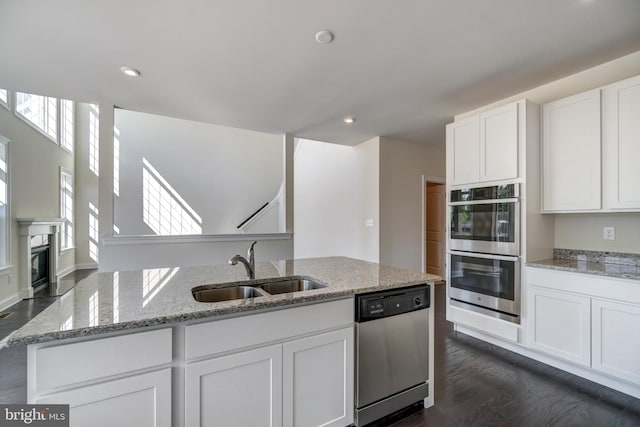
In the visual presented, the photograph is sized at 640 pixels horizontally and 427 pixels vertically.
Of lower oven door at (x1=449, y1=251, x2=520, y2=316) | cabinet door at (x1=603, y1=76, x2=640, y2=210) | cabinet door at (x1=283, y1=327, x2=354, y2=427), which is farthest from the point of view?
lower oven door at (x1=449, y1=251, x2=520, y2=316)

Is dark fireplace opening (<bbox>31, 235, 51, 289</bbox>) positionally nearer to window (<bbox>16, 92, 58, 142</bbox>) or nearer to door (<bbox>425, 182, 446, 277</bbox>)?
window (<bbox>16, 92, 58, 142</bbox>)

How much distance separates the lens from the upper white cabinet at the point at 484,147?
2549 millimetres

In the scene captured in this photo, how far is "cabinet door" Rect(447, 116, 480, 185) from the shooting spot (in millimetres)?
2848

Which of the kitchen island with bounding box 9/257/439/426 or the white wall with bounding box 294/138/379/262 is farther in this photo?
the white wall with bounding box 294/138/379/262

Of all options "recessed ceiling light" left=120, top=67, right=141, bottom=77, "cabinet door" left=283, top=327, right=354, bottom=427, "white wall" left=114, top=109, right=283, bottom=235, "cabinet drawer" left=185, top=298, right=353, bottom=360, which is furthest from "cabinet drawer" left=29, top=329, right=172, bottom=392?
"white wall" left=114, top=109, right=283, bottom=235

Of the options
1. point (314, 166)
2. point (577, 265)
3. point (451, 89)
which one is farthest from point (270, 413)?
point (314, 166)

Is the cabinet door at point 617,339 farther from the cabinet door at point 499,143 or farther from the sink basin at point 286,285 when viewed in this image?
the sink basin at point 286,285

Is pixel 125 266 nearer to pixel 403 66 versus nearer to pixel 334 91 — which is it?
pixel 334 91

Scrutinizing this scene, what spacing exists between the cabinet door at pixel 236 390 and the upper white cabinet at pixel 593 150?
266 cm

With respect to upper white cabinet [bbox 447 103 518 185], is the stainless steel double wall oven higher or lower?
lower

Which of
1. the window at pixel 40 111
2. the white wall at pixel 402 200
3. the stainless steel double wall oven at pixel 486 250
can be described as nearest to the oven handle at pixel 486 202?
the stainless steel double wall oven at pixel 486 250

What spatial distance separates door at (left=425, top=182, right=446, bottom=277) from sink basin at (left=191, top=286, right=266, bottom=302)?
14.6ft

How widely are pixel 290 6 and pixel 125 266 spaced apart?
128 inches

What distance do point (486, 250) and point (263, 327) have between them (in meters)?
2.33
